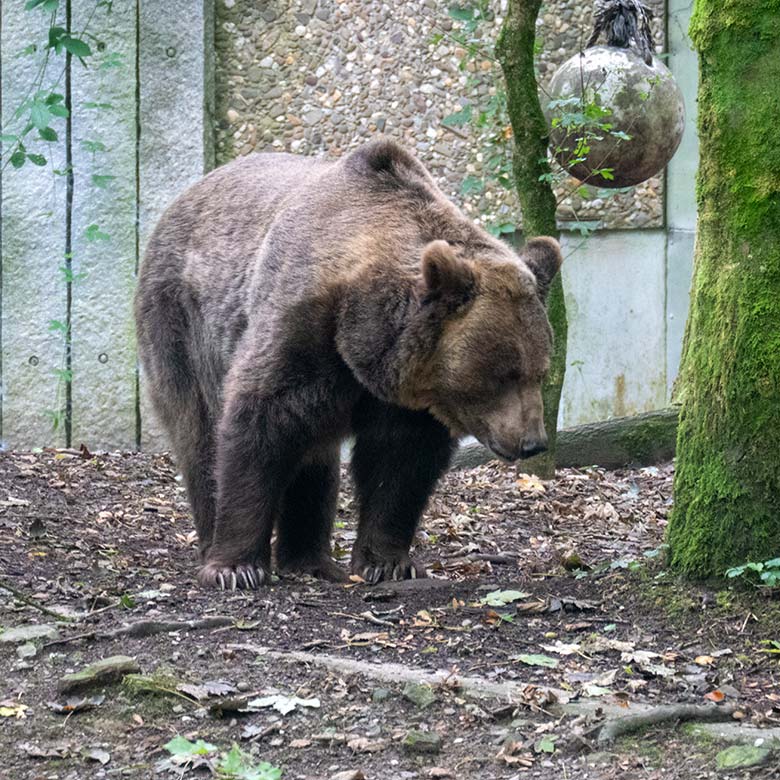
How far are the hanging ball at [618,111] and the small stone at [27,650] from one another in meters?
3.88

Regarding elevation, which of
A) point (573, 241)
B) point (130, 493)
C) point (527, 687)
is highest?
point (573, 241)

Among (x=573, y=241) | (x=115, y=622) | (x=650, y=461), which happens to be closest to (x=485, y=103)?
(x=573, y=241)

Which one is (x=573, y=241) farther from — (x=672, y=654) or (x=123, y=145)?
(x=672, y=654)

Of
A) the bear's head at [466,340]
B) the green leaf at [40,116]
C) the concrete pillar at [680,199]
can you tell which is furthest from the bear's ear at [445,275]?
the concrete pillar at [680,199]

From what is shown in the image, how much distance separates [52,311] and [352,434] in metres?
4.58

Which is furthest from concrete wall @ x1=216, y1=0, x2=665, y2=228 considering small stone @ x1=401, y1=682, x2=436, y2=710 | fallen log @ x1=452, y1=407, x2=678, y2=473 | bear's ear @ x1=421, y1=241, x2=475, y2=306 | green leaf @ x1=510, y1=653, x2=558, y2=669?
small stone @ x1=401, y1=682, x2=436, y2=710

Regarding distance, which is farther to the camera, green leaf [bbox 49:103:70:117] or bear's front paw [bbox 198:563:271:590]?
green leaf [bbox 49:103:70:117]

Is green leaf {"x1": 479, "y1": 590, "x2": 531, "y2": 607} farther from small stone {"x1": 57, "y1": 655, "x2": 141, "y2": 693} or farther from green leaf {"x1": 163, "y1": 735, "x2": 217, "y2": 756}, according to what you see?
green leaf {"x1": 163, "y1": 735, "x2": 217, "y2": 756}

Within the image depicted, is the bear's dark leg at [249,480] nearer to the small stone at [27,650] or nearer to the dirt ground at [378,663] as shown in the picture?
the dirt ground at [378,663]

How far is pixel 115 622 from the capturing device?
4.61 meters

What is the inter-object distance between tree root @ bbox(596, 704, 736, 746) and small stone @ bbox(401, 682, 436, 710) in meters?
0.51

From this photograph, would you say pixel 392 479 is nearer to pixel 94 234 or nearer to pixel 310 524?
pixel 310 524

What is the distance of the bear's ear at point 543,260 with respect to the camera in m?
5.20

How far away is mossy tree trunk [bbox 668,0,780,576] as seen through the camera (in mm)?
4359
